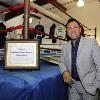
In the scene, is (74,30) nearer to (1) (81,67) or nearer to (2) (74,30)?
(2) (74,30)

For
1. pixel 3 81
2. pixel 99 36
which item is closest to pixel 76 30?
pixel 3 81

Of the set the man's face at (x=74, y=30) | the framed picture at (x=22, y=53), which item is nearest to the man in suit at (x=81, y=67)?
the man's face at (x=74, y=30)

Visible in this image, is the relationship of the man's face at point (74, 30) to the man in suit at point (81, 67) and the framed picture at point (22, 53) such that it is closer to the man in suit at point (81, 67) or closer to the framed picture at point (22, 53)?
the man in suit at point (81, 67)

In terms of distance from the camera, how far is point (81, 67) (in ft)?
4.64

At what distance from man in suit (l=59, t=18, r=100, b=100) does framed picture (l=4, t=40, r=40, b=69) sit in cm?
26

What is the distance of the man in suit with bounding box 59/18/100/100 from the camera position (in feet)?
4.60

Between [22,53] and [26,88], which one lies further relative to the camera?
[22,53]

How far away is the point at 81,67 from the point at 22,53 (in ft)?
1.44

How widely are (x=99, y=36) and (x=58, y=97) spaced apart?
8.47m

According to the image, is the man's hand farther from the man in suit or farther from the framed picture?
the framed picture

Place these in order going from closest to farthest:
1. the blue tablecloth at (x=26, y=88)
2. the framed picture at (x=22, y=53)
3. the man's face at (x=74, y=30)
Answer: the blue tablecloth at (x=26, y=88)
the framed picture at (x=22, y=53)
the man's face at (x=74, y=30)

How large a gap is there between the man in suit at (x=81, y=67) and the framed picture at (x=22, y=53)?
0.85ft

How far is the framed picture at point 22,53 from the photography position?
134cm

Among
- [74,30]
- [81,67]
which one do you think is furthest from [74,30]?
[81,67]
